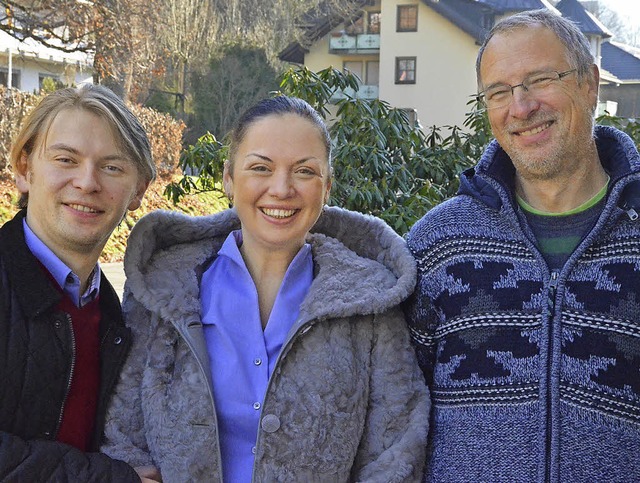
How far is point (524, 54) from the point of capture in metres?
2.62

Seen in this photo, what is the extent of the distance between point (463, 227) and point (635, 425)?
2.62ft

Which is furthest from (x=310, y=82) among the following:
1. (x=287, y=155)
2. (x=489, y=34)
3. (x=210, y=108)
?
(x=210, y=108)

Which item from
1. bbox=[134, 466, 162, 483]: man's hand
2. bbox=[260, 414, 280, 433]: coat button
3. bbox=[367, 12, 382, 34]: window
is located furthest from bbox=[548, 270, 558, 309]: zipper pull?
bbox=[367, 12, 382, 34]: window

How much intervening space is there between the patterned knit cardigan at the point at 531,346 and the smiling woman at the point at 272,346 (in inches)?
5.0

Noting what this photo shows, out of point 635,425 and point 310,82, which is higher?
point 310,82

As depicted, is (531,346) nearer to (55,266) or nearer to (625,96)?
(55,266)

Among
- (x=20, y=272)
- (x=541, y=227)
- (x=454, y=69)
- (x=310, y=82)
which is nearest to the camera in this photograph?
(x=20, y=272)

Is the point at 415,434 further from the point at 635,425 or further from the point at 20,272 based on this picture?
the point at 20,272

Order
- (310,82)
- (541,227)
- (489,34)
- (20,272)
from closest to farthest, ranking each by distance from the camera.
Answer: (20,272), (541,227), (489,34), (310,82)

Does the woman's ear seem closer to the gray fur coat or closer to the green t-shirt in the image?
the gray fur coat

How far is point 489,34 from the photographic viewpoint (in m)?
2.77

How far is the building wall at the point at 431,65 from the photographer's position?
2966cm

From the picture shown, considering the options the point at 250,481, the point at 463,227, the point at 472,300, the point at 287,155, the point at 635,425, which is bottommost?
the point at 250,481

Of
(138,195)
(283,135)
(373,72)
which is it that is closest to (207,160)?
(138,195)
